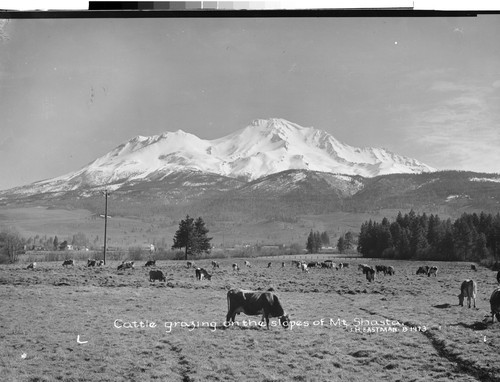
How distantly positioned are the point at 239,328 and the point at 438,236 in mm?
3338

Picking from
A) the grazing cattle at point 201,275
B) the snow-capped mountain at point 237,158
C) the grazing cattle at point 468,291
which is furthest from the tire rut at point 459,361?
the grazing cattle at point 201,275

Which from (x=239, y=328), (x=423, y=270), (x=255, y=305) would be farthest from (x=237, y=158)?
(x=423, y=270)

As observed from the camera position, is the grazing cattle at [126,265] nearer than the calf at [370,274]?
No

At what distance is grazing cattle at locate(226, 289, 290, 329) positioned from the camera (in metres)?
5.63

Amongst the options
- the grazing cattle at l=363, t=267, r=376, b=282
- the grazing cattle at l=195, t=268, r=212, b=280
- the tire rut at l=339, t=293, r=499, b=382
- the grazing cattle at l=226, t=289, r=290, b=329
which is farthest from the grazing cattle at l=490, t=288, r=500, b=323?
the grazing cattle at l=195, t=268, r=212, b=280

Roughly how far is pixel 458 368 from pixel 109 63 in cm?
619

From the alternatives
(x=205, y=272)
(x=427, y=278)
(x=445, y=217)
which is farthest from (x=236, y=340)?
(x=445, y=217)

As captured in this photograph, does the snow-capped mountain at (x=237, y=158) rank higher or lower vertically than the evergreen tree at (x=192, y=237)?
higher

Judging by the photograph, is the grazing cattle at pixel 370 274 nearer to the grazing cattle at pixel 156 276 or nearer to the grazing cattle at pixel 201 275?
the grazing cattle at pixel 201 275

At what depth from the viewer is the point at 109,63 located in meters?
5.87

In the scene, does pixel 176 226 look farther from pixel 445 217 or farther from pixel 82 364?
pixel 445 217

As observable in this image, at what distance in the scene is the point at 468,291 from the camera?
5.75 metres

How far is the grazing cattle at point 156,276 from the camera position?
6418mm

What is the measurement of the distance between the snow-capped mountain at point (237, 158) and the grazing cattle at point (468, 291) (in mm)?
1752
